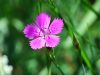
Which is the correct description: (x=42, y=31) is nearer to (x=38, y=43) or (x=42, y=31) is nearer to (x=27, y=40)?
(x=38, y=43)

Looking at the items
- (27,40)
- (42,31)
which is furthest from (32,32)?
(27,40)

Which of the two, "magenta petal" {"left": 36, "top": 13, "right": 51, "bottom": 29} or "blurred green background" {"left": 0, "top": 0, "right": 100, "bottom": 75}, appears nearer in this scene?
"magenta petal" {"left": 36, "top": 13, "right": 51, "bottom": 29}

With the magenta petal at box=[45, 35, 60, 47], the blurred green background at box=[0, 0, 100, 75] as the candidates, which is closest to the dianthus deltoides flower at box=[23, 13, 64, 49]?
the magenta petal at box=[45, 35, 60, 47]

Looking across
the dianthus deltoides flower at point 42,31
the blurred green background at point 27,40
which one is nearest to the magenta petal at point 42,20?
the dianthus deltoides flower at point 42,31

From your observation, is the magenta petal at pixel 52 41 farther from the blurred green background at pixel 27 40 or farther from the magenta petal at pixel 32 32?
the blurred green background at pixel 27 40

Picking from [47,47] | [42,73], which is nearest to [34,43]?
[47,47]

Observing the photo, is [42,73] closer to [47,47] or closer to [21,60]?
[21,60]

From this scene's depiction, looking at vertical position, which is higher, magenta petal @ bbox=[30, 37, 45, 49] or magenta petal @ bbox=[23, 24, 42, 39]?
magenta petal @ bbox=[23, 24, 42, 39]

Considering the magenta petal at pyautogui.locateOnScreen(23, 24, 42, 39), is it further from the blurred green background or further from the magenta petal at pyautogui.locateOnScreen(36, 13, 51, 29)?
the blurred green background
